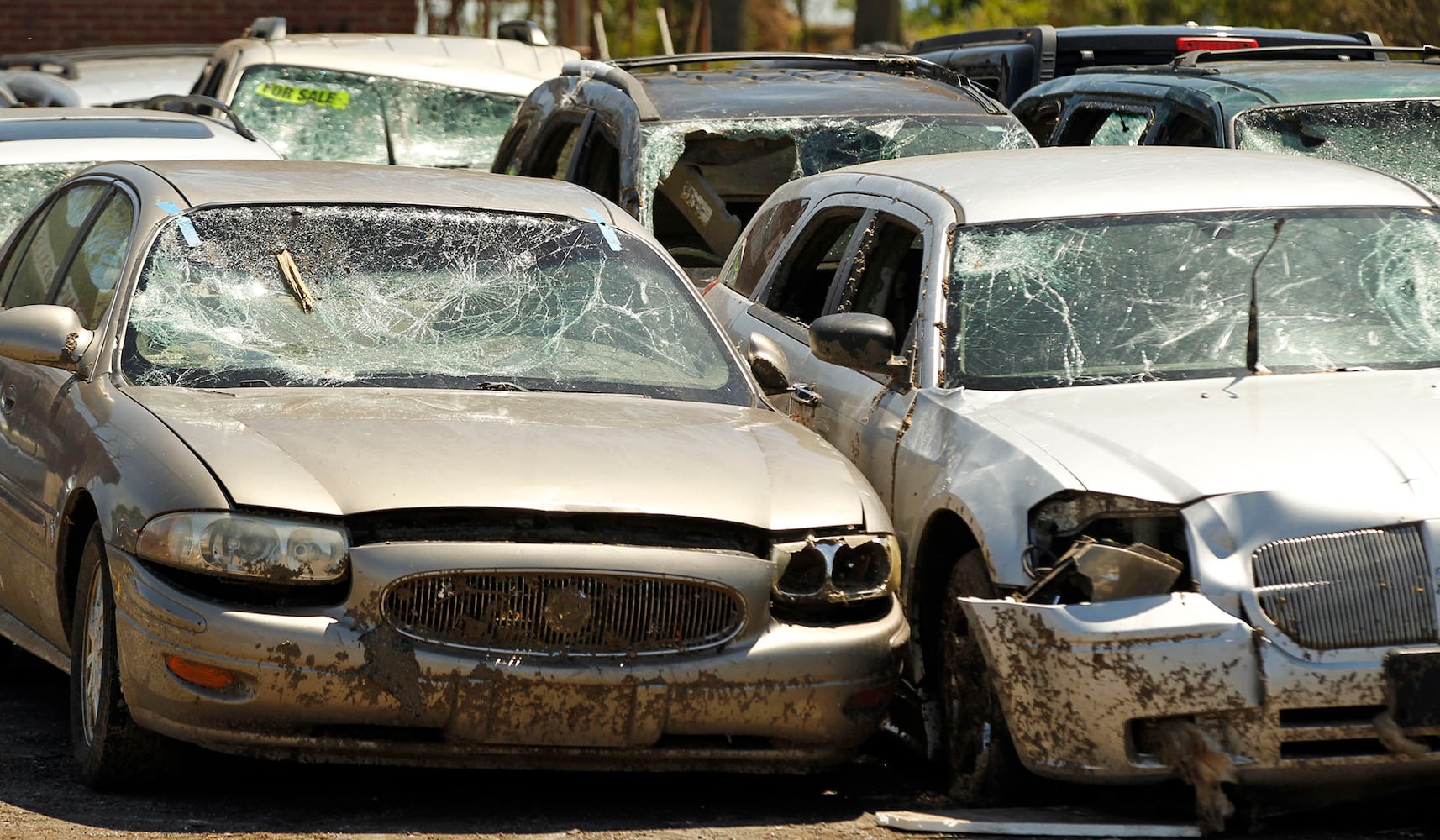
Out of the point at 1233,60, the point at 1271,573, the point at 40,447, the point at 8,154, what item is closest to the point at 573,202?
the point at 40,447

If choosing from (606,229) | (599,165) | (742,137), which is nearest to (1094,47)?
(599,165)

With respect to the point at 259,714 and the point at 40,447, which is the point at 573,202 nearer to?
the point at 40,447

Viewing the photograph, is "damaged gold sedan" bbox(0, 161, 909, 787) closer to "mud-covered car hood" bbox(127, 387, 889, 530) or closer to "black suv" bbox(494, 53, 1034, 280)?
"mud-covered car hood" bbox(127, 387, 889, 530)

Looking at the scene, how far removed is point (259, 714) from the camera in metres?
4.89

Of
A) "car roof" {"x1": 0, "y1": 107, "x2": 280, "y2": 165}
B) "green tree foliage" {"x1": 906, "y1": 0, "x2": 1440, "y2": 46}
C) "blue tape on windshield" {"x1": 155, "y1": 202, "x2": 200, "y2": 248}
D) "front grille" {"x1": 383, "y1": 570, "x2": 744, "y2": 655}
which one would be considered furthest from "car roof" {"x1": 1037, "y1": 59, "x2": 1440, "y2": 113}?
"green tree foliage" {"x1": 906, "y1": 0, "x2": 1440, "y2": 46}

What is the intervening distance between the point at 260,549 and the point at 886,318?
2.63 meters

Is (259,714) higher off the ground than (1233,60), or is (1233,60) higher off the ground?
(1233,60)

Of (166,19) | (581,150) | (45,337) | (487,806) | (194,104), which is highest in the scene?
(45,337)

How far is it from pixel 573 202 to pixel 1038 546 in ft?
7.57

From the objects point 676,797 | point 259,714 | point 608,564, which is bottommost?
point 676,797

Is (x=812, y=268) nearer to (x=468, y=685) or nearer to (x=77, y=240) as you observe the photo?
(x=77, y=240)

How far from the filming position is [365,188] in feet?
21.5

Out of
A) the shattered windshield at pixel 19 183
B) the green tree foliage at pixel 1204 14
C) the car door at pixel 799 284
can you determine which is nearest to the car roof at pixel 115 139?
the shattered windshield at pixel 19 183

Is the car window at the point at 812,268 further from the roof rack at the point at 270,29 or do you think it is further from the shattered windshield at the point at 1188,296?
the roof rack at the point at 270,29
